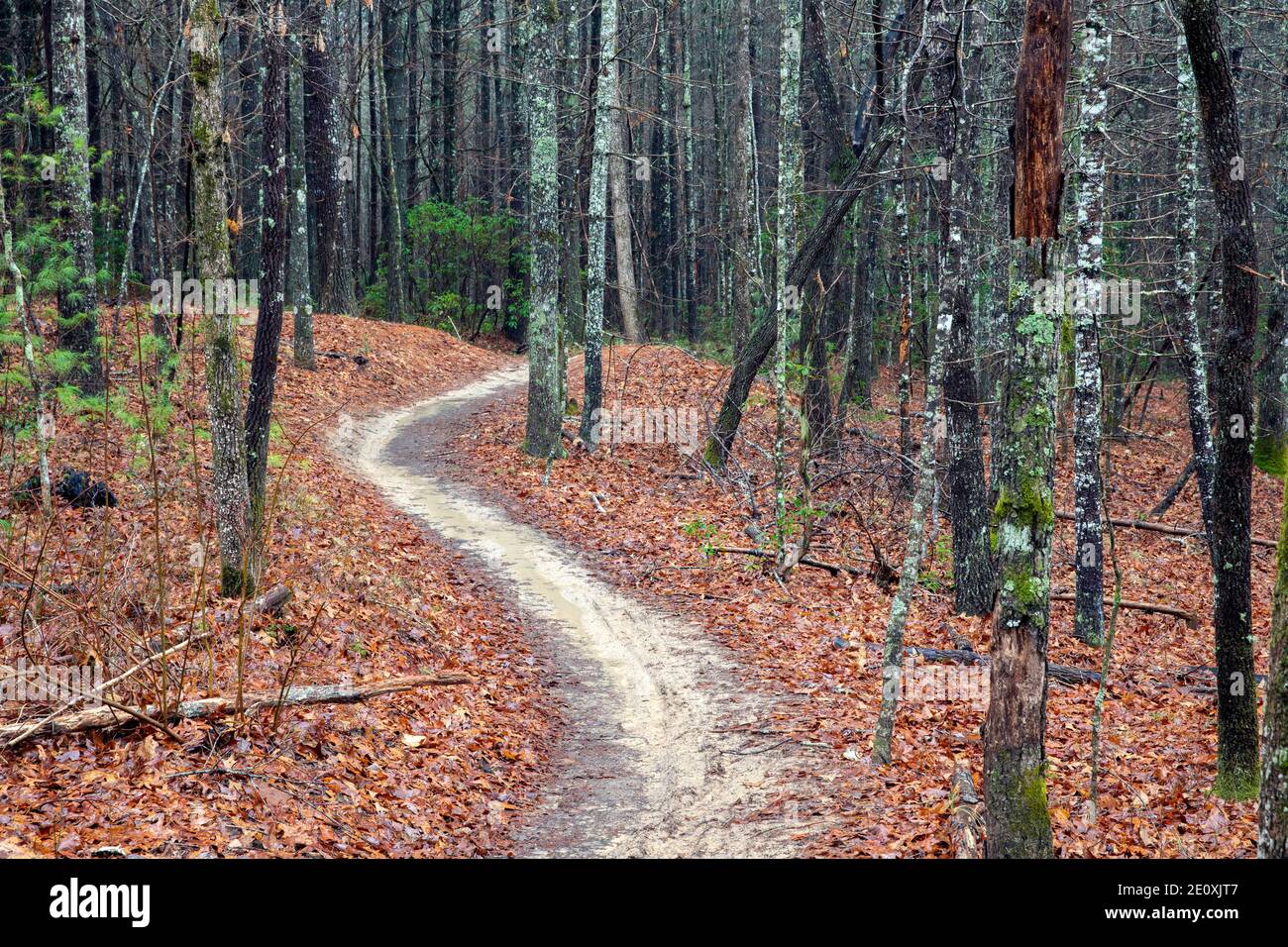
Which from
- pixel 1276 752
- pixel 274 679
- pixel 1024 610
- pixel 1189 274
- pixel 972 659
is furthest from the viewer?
pixel 1189 274

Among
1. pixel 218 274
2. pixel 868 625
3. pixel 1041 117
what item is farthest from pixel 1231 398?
pixel 218 274

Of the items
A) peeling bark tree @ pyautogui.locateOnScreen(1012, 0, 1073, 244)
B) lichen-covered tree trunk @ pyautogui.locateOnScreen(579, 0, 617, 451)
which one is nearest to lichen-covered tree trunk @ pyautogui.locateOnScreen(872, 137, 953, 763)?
peeling bark tree @ pyautogui.locateOnScreen(1012, 0, 1073, 244)

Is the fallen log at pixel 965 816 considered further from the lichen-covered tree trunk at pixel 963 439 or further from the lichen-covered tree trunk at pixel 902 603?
the lichen-covered tree trunk at pixel 963 439

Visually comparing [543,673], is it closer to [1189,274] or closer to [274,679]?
[274,679]

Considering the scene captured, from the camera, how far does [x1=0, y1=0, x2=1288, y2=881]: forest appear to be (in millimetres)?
5766

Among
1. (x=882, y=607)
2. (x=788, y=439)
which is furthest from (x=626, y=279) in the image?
(x=882, y=607)

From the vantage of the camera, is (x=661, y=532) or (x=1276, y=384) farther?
(x=1276, y=384)

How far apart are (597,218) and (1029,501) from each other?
1282 centimetres

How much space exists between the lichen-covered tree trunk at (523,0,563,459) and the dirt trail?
2534 millimetres

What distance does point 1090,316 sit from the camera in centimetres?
1114

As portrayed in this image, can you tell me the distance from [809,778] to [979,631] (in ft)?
16.5

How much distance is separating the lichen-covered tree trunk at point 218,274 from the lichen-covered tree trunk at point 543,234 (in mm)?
8061
